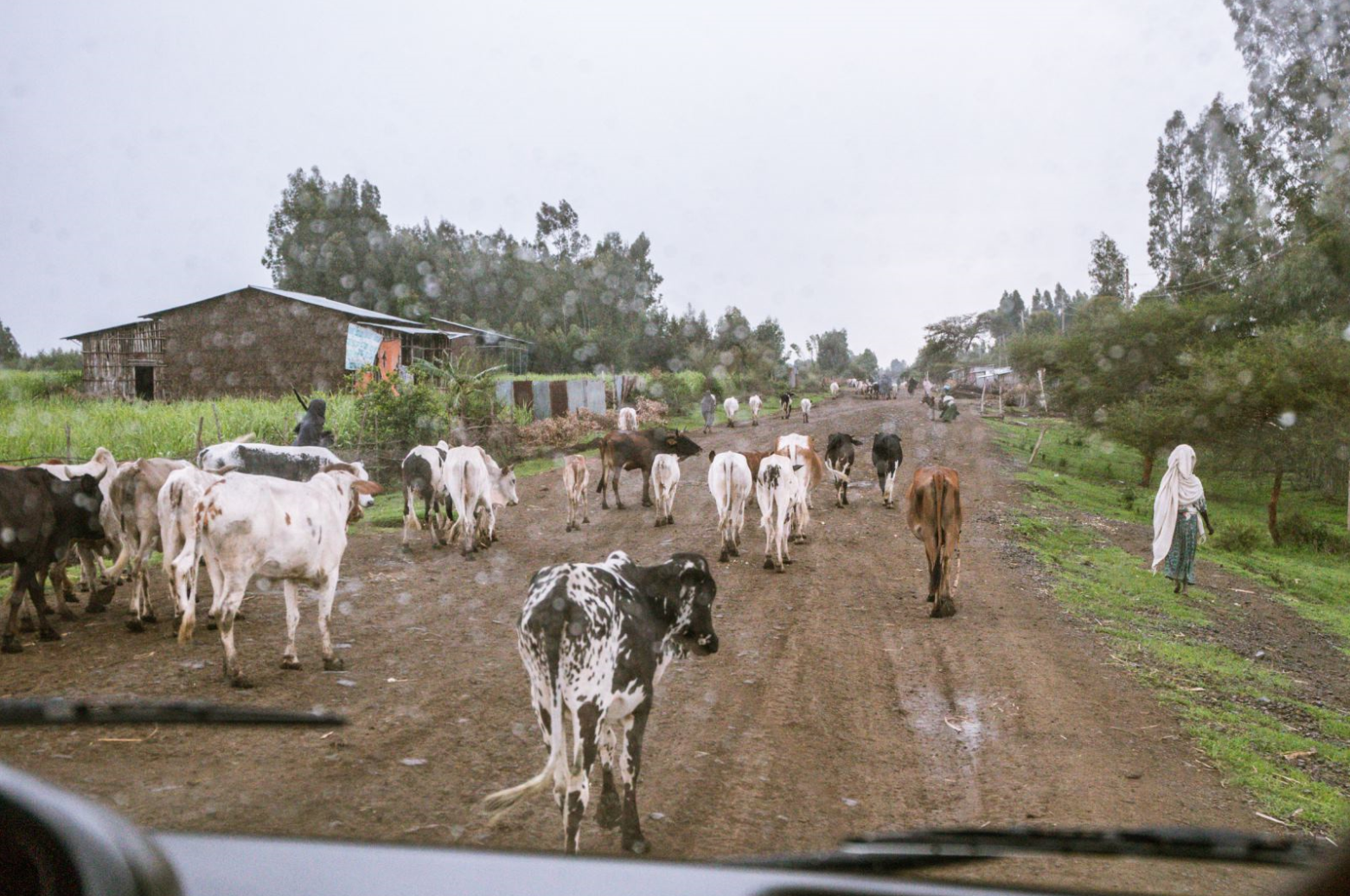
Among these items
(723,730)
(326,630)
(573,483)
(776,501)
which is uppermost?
(573,483)

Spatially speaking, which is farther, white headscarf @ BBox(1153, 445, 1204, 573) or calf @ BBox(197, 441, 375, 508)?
calf @ BBox(197, 441, 375, 508)

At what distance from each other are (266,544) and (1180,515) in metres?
11.6

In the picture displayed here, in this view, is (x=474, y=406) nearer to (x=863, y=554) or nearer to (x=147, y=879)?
(x=863, y=554)

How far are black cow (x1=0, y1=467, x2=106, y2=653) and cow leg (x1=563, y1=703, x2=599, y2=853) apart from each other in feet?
19.7

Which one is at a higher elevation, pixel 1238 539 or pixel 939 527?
pixel 939 527

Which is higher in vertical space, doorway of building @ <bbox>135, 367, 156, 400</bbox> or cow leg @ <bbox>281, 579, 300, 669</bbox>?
doorway of building @ <bbox>135, 367, 156, 400</bbox>

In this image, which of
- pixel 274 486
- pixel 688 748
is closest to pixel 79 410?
pixel 274 486

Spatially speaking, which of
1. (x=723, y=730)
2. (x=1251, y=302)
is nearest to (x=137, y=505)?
(x=723, y=730)

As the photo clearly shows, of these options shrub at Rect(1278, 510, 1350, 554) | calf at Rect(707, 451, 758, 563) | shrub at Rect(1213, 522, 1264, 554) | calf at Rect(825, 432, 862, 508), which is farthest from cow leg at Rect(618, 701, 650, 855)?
shrub at Rect(1278, 510, 1350, 554)

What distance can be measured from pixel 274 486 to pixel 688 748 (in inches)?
167

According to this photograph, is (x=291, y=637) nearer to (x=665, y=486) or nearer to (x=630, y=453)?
(x=665, y=486)

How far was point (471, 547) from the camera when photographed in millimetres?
12695

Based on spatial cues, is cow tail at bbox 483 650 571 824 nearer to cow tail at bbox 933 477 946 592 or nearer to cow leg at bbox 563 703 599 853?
cow leg at bbox 563 703 599 853

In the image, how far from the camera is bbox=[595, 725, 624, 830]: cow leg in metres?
4.56
